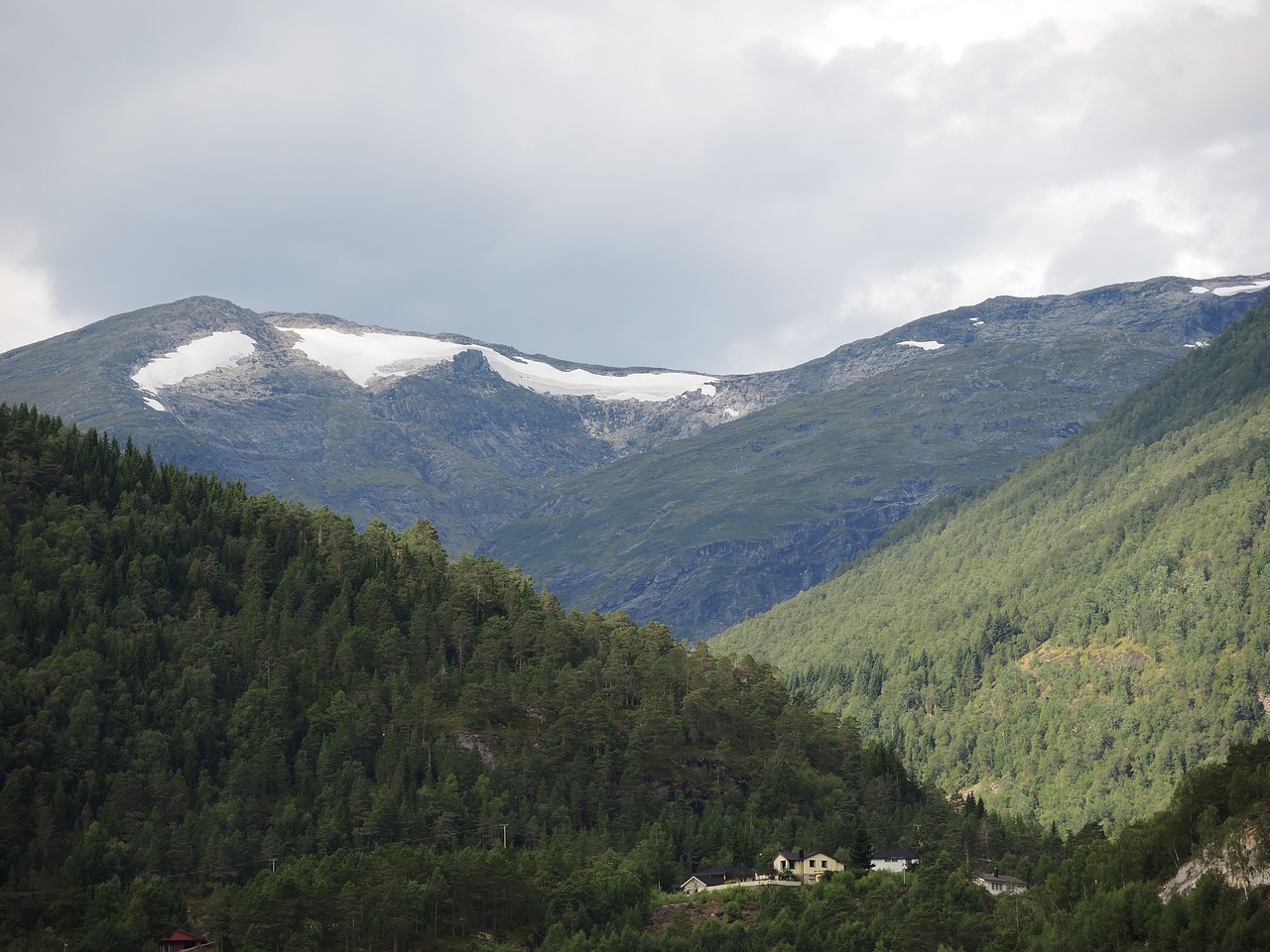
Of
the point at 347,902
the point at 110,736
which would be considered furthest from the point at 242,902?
the point at 110,736

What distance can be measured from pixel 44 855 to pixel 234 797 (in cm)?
2230

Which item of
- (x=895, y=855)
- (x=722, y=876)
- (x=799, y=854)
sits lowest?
(x=722, y=876)

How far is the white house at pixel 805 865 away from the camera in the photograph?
18088cm

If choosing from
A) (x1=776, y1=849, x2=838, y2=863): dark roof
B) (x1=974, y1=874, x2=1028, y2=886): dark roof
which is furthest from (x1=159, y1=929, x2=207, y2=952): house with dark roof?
(x1=974, y1=874, x2=1028, y2=886): dark roof

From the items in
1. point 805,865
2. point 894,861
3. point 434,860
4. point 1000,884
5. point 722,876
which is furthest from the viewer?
point 894,861

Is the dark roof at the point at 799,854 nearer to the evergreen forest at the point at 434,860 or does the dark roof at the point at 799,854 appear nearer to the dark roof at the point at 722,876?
the evergreen forest at the point at 434,860

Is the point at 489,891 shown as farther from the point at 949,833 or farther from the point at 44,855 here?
the point at 949,833

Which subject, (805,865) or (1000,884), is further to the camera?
(1000,884)

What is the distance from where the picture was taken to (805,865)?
18225 cm

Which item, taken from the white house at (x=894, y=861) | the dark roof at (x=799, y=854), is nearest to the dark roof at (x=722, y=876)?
the dark roof at (x=799, y=854)

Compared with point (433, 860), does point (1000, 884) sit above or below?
below

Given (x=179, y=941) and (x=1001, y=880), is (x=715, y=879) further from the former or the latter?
(x=179, y=941)

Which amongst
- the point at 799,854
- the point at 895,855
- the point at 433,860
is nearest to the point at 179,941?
the point at 433,860

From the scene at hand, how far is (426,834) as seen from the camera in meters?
186
